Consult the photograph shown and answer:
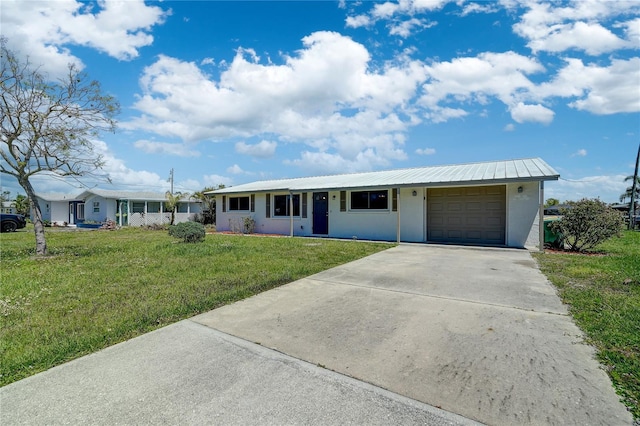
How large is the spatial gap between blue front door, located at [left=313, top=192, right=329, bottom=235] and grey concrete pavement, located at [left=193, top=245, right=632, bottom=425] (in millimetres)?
9554

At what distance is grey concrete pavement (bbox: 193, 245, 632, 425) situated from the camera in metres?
2.38

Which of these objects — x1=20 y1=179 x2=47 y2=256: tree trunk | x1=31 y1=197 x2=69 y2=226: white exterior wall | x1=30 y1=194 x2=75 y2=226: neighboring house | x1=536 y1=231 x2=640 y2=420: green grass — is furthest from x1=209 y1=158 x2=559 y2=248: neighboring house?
x1=31 y1=197 x2=69 y2=226: white exterior wall

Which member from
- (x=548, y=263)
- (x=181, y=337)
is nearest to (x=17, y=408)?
(x=181, y=337)

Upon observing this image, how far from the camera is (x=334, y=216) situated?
15.7 metres

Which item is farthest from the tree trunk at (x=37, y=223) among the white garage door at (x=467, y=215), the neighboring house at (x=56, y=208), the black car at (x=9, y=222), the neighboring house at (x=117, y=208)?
the neighboring house at (x=56, y=208)

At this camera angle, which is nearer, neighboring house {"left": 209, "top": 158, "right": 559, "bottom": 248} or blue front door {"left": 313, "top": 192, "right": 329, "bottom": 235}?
neighboring house {"left": 209, "top": 158, "right": 559, "bottom": 248}

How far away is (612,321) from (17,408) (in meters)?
6.05

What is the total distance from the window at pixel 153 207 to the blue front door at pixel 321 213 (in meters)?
19.3

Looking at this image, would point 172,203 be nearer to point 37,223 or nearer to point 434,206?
point 37,223

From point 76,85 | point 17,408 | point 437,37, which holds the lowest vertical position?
point 17,408

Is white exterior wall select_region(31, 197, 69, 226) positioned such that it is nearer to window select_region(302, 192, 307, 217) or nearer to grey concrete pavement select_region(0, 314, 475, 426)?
window select_region(302, 192, 307, 217)

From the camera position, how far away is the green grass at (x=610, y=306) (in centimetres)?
275

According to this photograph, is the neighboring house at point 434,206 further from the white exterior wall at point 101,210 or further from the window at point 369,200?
the white exterior wall at point 101,210

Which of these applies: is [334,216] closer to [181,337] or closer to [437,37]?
[437,37]
